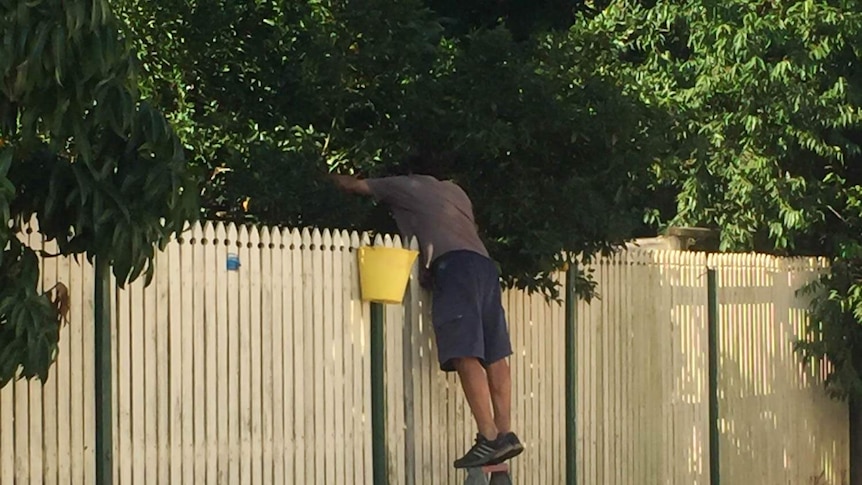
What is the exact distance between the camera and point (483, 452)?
319 inches

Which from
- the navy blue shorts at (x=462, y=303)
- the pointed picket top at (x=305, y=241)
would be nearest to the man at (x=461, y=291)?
the navy blue shorts at (x=462, y=303)

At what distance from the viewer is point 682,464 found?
35.8 ft

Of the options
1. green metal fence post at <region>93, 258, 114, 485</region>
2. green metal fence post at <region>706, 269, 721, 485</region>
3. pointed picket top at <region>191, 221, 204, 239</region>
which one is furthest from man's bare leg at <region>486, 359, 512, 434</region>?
green metal fence post at <region>706, 269, 721, 485</region>

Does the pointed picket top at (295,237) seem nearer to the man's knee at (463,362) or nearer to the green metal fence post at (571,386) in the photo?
the man's knee at (463,362)

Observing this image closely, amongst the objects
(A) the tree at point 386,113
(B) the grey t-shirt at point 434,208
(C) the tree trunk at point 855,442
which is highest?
(A) the tree at point 386,113

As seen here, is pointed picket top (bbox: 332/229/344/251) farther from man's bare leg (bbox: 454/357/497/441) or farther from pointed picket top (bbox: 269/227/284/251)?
man's bare leg (bbox: 454/357/497/441)

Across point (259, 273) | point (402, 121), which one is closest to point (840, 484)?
point (402, 121)

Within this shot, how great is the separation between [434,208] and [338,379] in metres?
1.09

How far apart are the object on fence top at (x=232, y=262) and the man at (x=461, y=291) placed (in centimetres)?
114

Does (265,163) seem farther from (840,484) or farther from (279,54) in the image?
(840,484)

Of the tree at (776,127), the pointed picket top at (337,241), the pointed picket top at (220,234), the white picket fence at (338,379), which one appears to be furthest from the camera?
the tree at (776,127)

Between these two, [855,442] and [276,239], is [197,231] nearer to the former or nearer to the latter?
[276,239]

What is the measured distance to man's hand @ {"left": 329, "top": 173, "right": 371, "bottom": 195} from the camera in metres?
7.89

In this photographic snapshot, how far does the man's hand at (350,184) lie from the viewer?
25.9 ft
